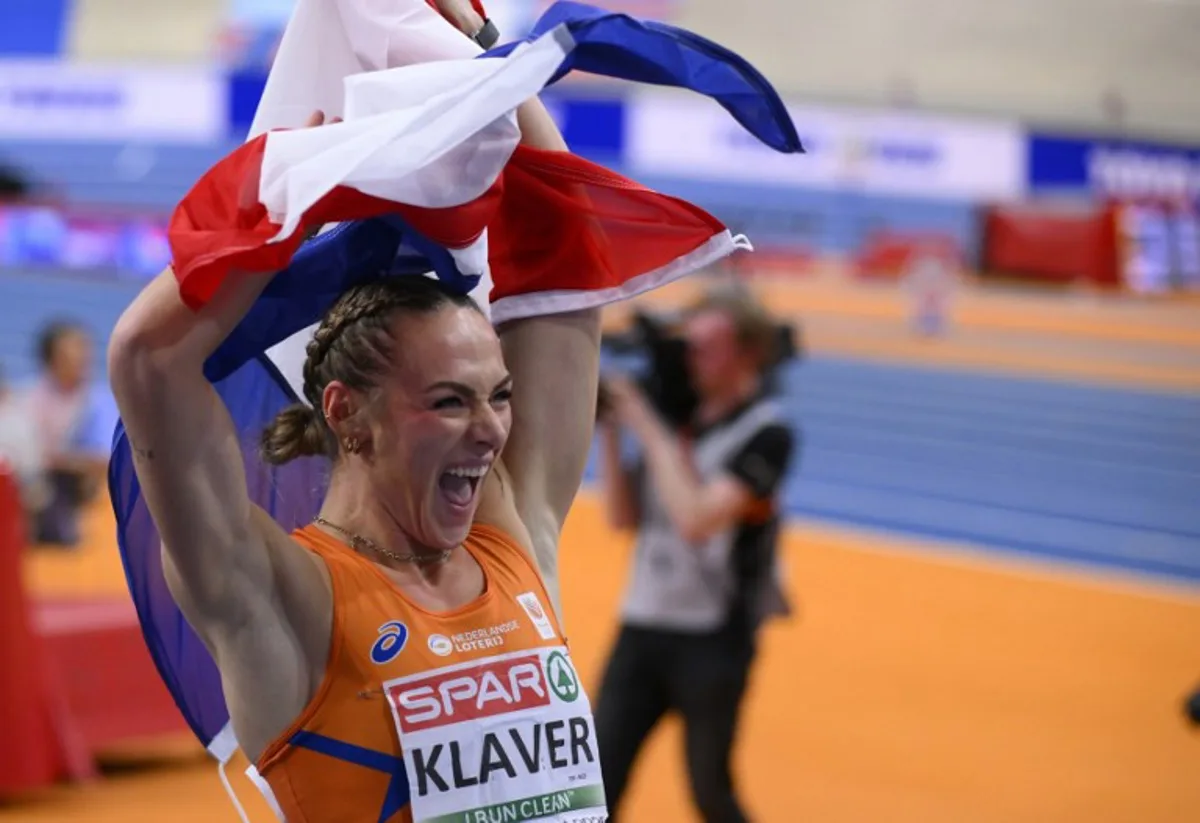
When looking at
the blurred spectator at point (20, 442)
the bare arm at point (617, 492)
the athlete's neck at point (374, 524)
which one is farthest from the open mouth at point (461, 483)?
the blurred spectator at point (20, 442)

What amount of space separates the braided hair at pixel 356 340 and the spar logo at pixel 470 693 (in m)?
0.36

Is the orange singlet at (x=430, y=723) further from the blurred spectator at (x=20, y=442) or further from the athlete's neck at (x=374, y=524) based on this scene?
the blurred spectator at (x=20, y=442)

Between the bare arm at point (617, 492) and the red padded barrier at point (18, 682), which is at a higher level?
the bare arm at point (617, 492)

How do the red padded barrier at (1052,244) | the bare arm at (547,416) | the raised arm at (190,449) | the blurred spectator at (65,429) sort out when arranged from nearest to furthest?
1. the raised arm at (190,449)
2. the bare arm at (547,416)
3. the blurred spectator at (65,429)
4. the red padded barrier at (1052,244)

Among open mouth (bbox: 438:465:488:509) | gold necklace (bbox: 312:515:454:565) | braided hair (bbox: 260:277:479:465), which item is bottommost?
gold necklace (bbox: 312:515:454:565)

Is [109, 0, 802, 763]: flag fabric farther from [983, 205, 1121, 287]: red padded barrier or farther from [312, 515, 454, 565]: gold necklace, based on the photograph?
[983, 205, 1121, 287]: red padded barrier

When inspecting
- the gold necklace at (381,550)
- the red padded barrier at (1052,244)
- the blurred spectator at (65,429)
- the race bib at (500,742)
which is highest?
the gold necklace at (381,550)

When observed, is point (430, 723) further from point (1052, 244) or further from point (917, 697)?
point (1052, 244)

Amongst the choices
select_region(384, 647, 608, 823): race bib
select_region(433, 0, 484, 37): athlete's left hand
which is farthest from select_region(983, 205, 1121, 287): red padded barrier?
select_region(384, 647, 608, 823): race bib

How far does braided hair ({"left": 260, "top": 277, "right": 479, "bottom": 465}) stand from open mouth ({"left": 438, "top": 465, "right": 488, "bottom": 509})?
0.15 meters

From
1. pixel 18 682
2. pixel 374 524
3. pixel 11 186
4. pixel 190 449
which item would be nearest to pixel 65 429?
pixel 18 682

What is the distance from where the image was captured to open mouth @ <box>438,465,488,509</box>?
2320 millimetres

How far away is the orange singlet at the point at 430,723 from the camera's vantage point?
225 centimetres

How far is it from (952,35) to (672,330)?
20.3m
